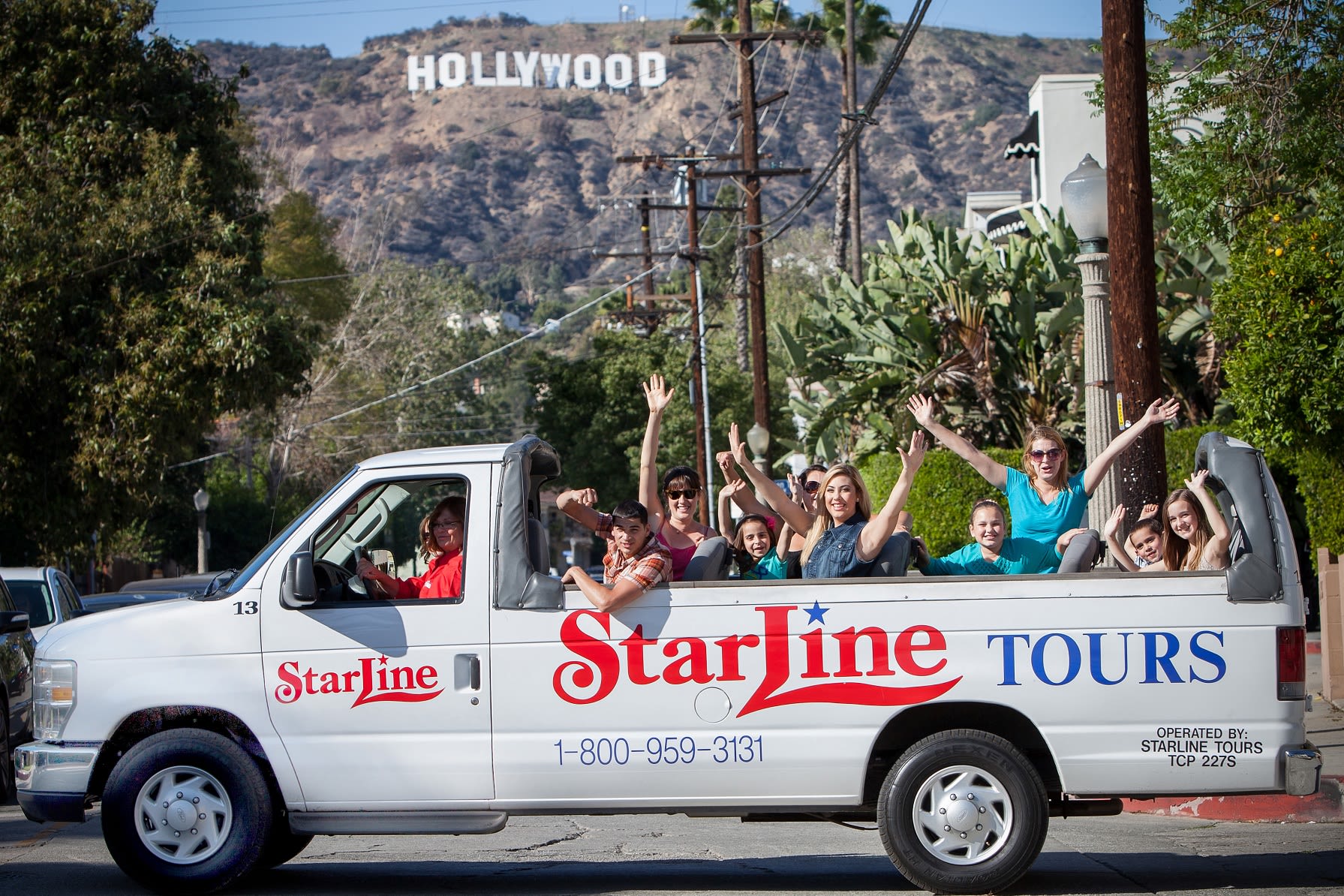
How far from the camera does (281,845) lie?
7594 millimetres

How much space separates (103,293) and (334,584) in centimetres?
1590

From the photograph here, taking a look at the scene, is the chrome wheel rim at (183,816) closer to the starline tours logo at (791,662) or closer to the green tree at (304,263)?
the starline tours logo at (791,662)

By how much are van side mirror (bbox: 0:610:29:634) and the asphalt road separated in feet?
4.39

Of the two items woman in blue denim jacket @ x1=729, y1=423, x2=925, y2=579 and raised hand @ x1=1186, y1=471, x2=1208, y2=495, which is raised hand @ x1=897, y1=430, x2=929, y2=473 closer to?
woman in blue denim jacket @ x1=729, y1=423, x2=925, y2=579

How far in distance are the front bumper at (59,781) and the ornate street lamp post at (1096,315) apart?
6922mm

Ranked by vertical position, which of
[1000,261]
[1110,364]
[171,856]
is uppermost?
[1000,261]

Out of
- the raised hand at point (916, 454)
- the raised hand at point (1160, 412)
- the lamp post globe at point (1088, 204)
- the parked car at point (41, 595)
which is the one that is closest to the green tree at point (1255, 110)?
the lamp post globe at point (1088, 204)

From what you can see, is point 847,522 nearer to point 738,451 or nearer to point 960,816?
point 738,451

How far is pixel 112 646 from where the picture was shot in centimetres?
692

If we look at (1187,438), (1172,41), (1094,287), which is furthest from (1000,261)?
(1094,287)

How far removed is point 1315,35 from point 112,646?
1159 centimetres

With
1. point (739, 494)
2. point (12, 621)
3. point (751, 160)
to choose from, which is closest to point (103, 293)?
point (12, 621)

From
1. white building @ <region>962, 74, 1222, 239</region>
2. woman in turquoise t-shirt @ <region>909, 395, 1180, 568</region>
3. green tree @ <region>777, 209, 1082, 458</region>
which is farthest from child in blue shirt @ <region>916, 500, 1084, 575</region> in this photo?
white building @ <region>962, 74, 1222, 239</region>

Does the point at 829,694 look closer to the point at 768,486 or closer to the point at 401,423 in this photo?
the point at 768,486
